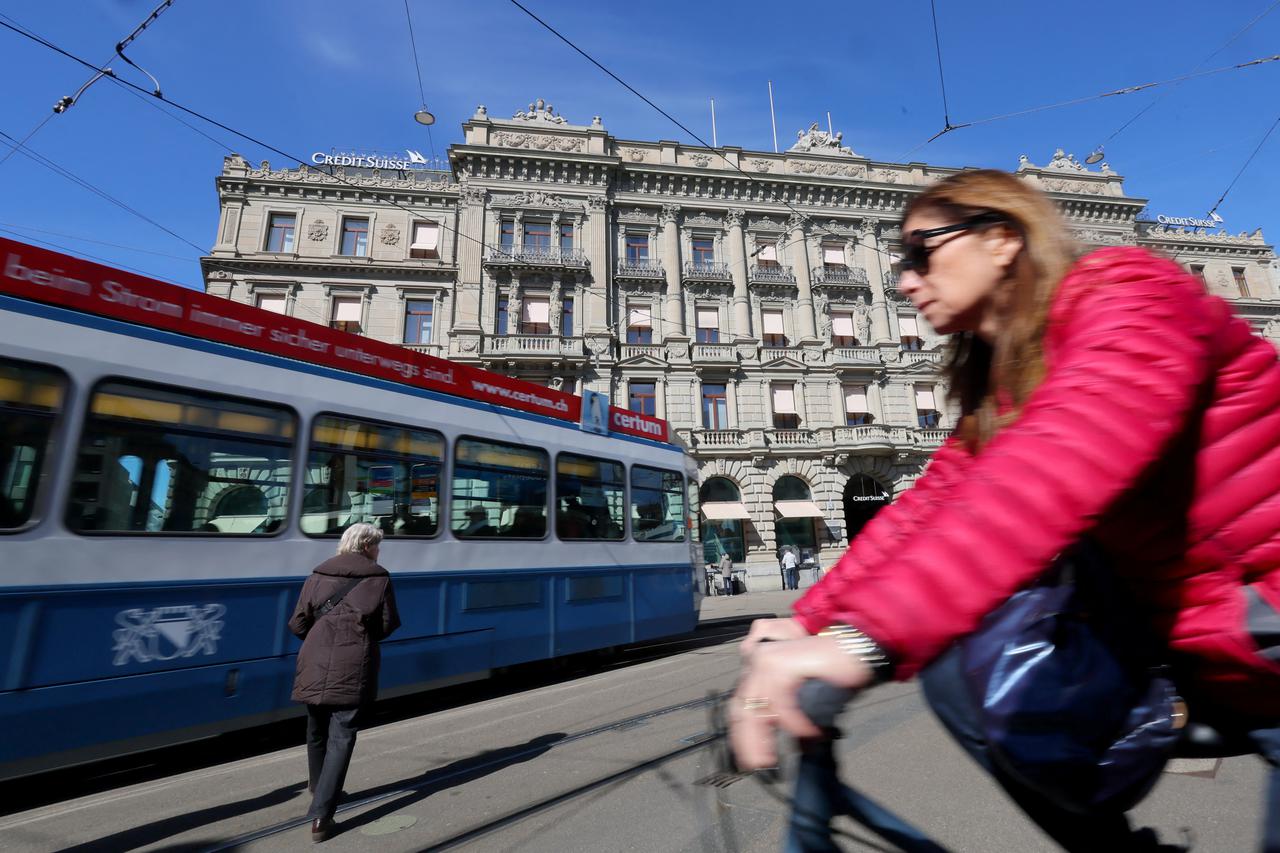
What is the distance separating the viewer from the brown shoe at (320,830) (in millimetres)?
3135

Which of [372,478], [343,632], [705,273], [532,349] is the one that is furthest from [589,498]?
[705,273]

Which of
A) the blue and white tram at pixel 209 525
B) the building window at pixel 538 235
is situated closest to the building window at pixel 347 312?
the building window at pixel 538 235

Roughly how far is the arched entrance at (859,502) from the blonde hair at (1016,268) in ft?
81.6

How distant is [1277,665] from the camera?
80 cm

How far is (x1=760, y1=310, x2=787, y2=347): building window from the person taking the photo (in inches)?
1024

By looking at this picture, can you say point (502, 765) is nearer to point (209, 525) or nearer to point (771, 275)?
point (209, 525)

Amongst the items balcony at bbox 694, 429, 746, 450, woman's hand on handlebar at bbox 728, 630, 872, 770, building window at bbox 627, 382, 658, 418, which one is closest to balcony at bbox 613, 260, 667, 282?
building window at bbox 627, 382, 658, 418

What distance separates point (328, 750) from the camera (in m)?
3.34

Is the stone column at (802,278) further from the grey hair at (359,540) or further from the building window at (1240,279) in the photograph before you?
the building window at (1240,279)

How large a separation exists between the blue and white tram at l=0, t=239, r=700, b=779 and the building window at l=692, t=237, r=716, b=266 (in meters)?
21.1

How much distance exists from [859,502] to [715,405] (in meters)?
7.07

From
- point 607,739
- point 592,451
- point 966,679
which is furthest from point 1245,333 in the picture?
point 592,451

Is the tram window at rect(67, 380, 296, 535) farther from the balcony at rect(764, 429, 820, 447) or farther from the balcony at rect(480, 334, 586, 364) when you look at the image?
the balcony at rect(764, 429, 820, 447)

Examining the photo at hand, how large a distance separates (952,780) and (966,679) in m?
3.21
